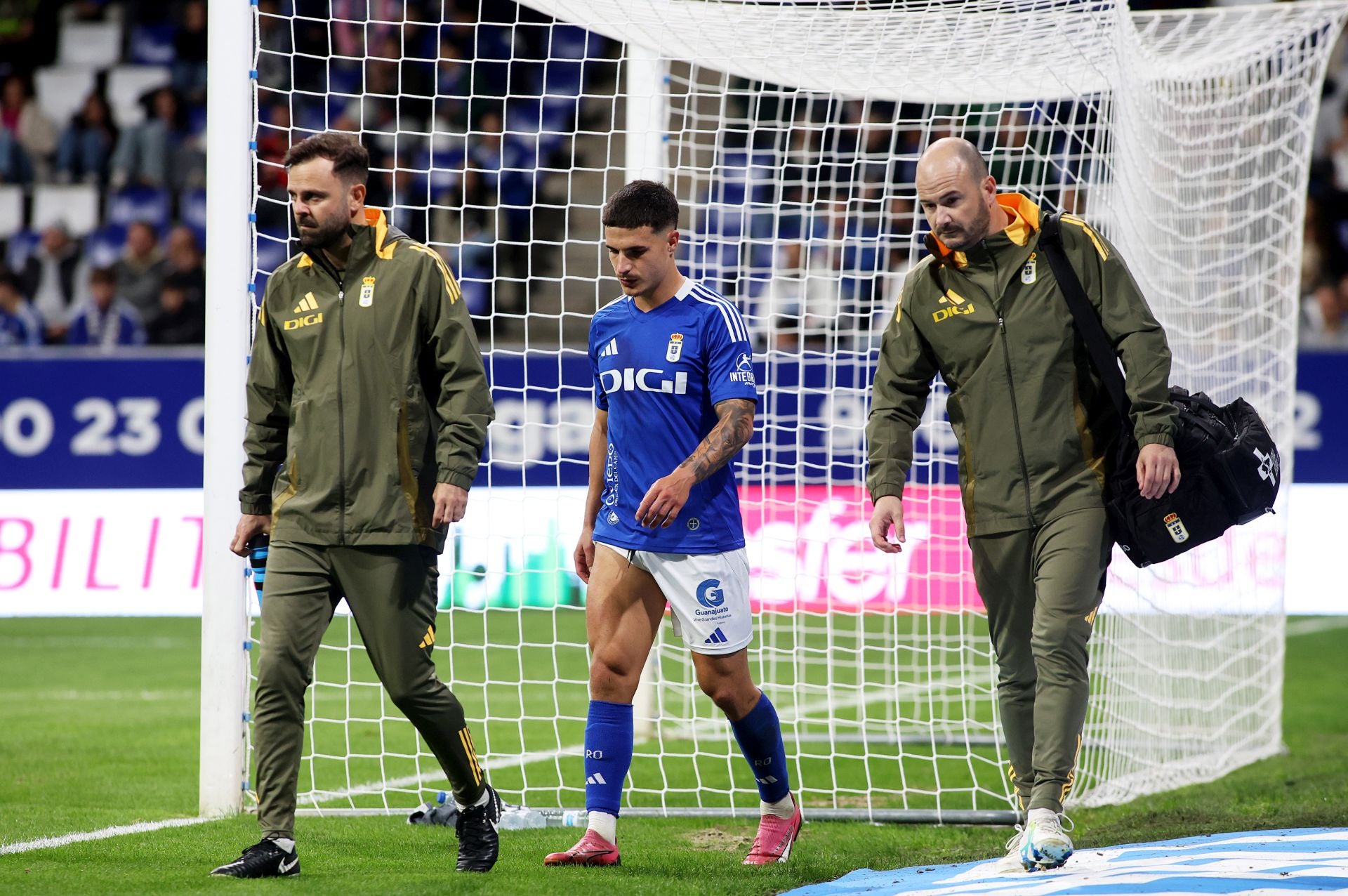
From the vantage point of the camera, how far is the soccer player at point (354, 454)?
15.1ft

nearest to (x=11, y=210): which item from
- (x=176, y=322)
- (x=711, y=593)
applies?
(x=176, y=322)

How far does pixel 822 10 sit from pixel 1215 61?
2266 millimetres

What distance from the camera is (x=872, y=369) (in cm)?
946

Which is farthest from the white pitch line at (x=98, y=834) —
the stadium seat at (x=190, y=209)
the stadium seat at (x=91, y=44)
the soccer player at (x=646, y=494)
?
the stadium seat at (x=91, y=44)

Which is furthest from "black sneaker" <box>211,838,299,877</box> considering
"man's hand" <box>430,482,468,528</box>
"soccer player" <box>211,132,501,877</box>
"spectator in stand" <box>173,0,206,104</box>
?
"spectator in stand" <box>173,0,206,104</box>

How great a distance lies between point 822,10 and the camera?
6.47 metres

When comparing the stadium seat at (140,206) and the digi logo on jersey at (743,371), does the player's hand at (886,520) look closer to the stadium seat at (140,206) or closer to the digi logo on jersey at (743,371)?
the digi logo on jersey at (743,371)

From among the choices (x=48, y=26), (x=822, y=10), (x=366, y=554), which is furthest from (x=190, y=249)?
(x=366, y=554)

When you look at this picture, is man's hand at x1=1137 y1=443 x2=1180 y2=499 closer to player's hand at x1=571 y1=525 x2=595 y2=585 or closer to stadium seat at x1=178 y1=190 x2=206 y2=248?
player's hand at x1=571 y1=525 x2=595 y2=585

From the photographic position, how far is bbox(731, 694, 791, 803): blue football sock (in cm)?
499

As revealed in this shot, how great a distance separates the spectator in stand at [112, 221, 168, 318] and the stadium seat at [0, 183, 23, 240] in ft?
4.76

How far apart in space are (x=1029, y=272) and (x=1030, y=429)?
1.47 feet

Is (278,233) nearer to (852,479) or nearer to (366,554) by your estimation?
(852,479)

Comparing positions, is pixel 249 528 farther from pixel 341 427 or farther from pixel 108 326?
pixel 108 326
